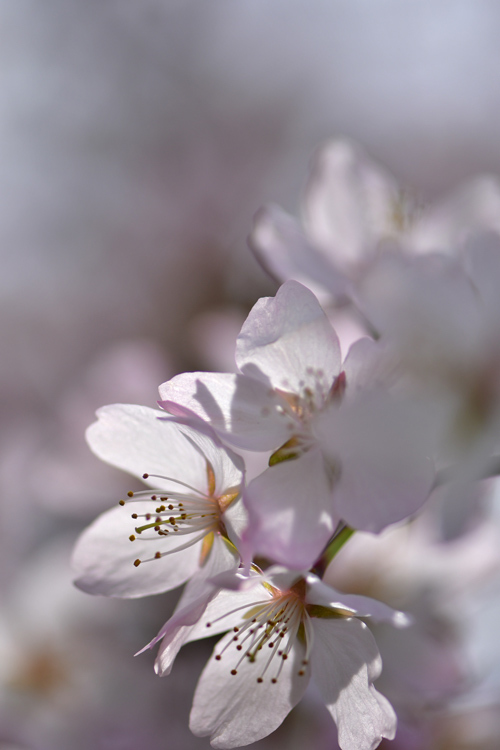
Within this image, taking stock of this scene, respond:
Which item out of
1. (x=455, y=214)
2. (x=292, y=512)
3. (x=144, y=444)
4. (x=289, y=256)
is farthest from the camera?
(x=455, y=214)

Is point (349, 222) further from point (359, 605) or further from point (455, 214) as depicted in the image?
point (359, 605)

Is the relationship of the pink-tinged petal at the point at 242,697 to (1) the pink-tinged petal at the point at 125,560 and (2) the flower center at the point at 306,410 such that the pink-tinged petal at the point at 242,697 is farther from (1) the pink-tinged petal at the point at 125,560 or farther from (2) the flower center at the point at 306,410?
(2) the flower center at the point at 306,410

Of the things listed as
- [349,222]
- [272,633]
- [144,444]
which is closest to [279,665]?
[272,633]

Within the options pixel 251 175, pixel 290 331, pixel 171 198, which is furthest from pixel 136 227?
pixel 290 331

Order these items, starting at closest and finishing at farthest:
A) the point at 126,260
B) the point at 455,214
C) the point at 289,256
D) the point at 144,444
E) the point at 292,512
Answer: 1. the point at 292,512
2. the point at 144,444
3. the point at 289,256
4. the point at 455,214
5. the point at 126,260

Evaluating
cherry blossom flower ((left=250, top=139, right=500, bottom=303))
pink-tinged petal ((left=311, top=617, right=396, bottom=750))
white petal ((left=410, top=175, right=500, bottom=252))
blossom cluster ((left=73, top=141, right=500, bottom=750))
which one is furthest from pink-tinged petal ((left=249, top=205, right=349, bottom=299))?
pink-tinged petal ((left=311, top=617, right=396, bottom=750))

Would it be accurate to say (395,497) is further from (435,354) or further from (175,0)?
(175,0)

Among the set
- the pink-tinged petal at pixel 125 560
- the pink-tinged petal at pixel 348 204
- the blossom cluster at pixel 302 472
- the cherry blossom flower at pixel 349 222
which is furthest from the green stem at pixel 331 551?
the pink-tinged petal at pixel 348 204
